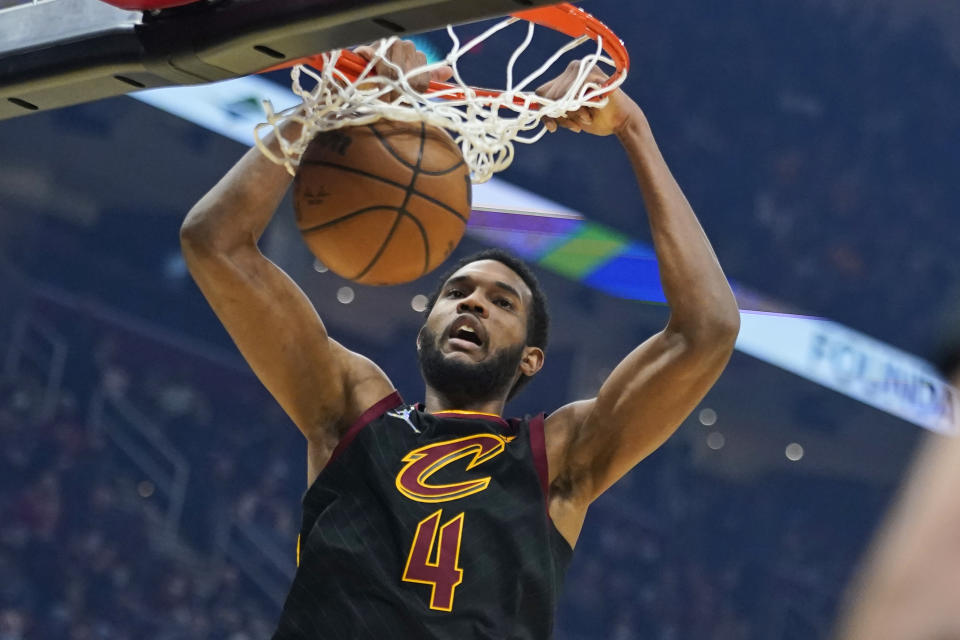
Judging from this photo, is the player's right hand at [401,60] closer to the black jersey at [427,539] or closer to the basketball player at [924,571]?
the black jersey at [427,539]

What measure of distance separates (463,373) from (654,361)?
437mm

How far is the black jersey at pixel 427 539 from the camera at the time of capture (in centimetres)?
246

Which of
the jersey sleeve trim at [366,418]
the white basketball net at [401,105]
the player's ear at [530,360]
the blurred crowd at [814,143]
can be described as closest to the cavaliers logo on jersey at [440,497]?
the jersey sleeve trim at [366,418]

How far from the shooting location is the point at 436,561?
2.50 meters

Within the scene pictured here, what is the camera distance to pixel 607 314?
26.5 feet

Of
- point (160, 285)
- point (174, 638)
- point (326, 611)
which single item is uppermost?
point (326, 611)

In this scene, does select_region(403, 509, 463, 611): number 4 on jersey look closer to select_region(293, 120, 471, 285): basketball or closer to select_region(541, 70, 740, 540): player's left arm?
select_region(541, 70, 740, 540): player's left arm

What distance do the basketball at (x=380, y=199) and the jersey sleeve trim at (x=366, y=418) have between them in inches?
18.9

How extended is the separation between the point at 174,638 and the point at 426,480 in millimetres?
5277

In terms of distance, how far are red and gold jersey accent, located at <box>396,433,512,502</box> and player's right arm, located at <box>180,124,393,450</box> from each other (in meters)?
0.20

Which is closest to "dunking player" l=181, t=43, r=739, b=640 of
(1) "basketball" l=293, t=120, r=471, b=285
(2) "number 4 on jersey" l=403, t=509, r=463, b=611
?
(2) "number 4 on jersey" l=403, t=509, r=463, b=611

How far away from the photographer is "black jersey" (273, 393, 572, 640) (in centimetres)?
246

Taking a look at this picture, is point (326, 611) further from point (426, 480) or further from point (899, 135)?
point (899, 135)

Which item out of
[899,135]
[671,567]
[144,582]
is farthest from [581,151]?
[144,582]
